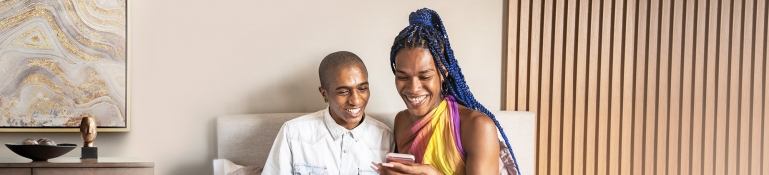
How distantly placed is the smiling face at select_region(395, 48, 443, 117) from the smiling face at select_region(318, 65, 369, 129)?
144 mm

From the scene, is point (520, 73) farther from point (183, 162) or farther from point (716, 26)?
point (183, 162)

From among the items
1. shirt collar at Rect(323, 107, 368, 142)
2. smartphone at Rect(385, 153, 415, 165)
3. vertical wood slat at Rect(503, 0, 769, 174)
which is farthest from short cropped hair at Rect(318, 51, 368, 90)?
vertical wood slat at Rect(503, 0, 769, 174)

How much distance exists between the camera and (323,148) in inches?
115

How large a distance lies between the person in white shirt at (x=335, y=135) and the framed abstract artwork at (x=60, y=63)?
2.70ft

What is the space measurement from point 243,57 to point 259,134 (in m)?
0.36

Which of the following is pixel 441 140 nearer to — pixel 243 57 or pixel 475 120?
pixel 475 120

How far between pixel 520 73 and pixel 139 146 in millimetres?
1632

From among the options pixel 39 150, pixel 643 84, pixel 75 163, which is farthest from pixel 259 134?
pixel 643 84

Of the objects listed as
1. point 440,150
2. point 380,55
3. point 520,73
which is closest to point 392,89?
point 380,55

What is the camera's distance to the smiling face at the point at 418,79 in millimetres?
2684

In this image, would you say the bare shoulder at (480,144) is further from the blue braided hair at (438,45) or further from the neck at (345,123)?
the neck at (345,123)

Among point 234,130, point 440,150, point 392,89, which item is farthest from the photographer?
point 392,89

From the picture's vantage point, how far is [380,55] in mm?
3418

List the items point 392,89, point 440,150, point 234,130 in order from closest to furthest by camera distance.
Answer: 1. point 440,150
2. point 234,130
3. point 392,89
